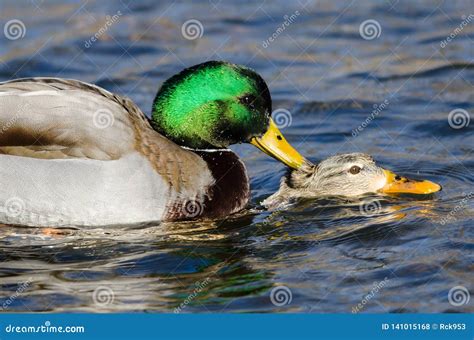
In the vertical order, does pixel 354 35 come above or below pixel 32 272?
above

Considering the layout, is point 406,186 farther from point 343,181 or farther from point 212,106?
point 212,106

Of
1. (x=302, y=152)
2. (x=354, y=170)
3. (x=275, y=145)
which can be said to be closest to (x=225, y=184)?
(x=275, y=145)

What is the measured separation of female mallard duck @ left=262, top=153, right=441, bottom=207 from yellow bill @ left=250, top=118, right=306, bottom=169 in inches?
7.3

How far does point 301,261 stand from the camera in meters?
7.80

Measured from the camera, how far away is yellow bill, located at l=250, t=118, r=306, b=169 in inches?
348

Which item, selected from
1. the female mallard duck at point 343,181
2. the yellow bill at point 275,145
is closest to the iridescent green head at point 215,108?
the yellow bill at point 275,145

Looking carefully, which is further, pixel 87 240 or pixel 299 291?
pixel 87 240

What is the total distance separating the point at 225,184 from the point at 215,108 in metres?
0.61

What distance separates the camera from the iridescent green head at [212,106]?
8.47 m

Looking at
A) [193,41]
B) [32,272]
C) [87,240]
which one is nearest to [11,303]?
[32,272]

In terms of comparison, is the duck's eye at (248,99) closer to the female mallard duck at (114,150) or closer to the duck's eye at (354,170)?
the female mallard duck at (114,150)

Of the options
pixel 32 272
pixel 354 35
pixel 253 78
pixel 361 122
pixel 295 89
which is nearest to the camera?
pixel 32 272

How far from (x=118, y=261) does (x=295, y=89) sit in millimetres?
4564

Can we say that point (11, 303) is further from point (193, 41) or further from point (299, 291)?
point (193, 41)
